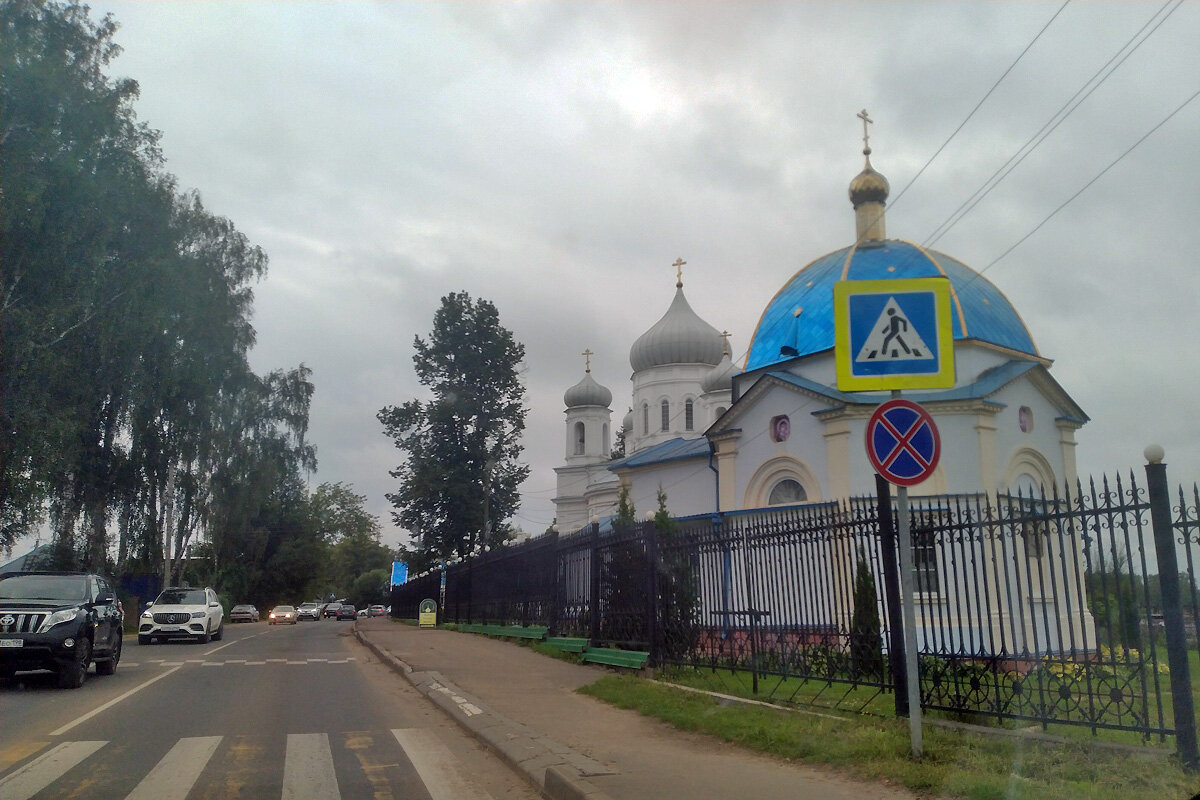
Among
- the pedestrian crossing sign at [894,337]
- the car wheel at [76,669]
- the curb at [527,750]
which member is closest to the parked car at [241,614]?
the car wheel at [76,669]

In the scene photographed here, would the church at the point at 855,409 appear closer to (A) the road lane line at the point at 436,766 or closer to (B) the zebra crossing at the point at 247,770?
(A) the road lane line at the point at 436,766

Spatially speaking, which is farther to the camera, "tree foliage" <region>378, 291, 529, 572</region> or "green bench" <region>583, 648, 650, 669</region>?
"tree foliage" <region>378, 291, 529, 572</region>

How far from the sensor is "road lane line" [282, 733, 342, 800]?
621 cm

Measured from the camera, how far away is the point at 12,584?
12.9 metres

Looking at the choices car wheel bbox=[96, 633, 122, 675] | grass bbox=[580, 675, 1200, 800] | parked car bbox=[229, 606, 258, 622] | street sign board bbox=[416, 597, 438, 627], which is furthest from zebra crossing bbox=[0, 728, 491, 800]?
parked car bbox=[229, 606, 258, 622]

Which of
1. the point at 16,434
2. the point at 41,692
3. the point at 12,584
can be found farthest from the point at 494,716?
the point at 16,434

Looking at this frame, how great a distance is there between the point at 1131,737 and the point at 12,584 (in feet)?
44.4

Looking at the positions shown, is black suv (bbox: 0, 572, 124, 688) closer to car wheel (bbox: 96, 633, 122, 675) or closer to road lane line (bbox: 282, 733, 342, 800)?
car wheel (bbox: 96, 633, 122, 675)

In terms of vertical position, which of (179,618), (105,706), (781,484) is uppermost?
(781,484)

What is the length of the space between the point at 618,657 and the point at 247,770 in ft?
22.2

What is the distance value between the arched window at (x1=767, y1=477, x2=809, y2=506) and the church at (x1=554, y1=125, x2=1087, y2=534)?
3cm

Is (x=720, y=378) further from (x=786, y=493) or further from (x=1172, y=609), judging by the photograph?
(x=1172, y=609)

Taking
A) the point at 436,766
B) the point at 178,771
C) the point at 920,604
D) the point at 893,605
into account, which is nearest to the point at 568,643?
the point at 920,604

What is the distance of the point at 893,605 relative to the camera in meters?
7.82
